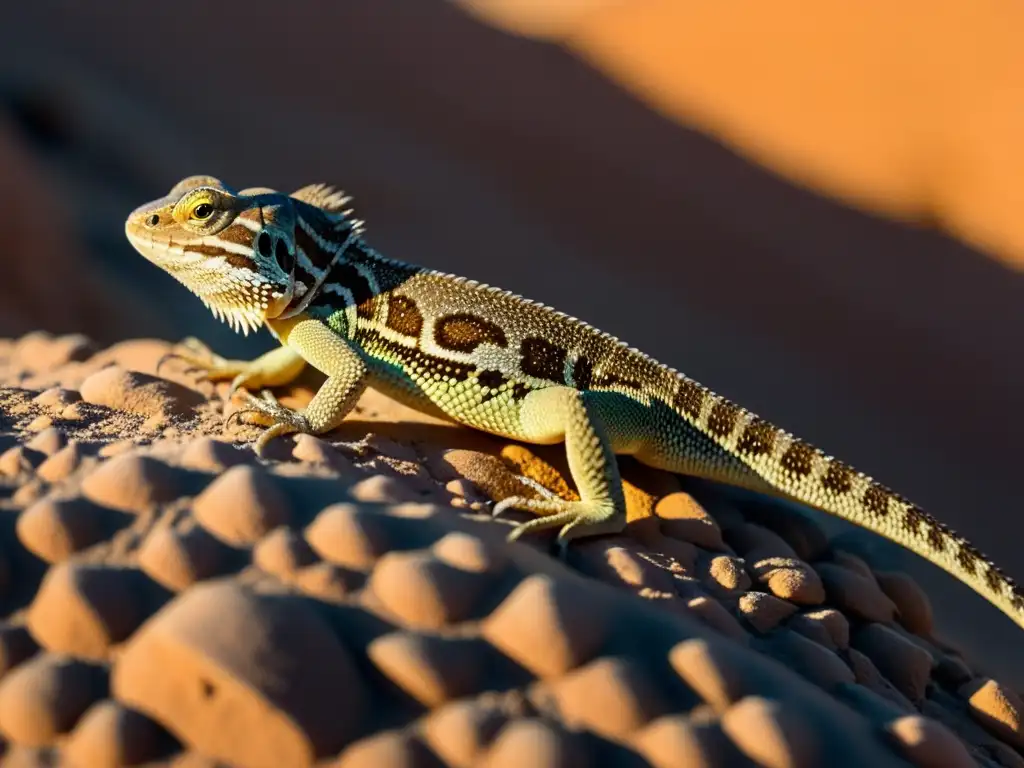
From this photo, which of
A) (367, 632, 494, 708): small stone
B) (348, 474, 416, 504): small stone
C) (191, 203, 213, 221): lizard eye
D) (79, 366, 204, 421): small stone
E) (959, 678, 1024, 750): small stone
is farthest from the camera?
(191, 203, 213, 221): lizard eye

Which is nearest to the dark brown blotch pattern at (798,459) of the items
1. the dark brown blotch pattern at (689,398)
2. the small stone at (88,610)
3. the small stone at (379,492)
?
the dark brown blotch pattern at (689,398)

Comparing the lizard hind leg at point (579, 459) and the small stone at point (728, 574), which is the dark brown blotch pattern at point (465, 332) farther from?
the small stone at point (728, 574)

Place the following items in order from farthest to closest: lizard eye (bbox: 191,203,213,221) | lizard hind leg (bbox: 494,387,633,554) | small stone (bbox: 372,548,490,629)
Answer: lizard eye (bbox: 191,203,213,221), lizard hind leg (bbox: 494,387,633,554), small stone (bbox: 372,548,490,629)

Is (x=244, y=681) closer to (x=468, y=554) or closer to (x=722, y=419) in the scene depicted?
(x=468, y=554)

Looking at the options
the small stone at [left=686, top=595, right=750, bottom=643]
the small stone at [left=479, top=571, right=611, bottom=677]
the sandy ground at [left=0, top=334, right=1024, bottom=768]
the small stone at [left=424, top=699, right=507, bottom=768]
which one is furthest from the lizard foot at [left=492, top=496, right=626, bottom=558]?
the small stone at [left=424, top=699, right=507, bottom=768]

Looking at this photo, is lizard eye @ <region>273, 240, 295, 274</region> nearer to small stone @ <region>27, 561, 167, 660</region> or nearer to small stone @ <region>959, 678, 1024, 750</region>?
small stone @ <region>27, 561, 167, 660</region>

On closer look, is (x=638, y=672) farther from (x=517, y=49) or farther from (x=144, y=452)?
(x=517, y=49)
